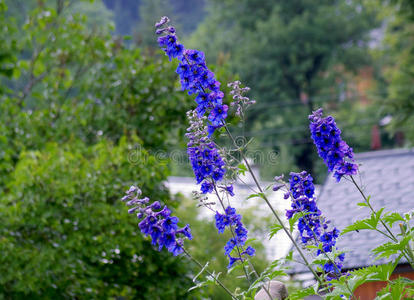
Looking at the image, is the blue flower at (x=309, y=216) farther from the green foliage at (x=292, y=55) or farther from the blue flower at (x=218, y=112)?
the green foliage at (x=292, y=55)

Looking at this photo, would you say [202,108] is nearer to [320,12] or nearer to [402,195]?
[402,195]

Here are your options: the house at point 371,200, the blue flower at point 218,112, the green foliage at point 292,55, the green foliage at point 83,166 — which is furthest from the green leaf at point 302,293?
the green foliage at point 292,55

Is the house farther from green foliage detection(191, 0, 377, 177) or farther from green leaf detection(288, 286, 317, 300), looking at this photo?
green foliage detection(191, 0, 377, 177)

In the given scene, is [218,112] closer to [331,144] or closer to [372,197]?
[331,144]

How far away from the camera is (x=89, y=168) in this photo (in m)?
6.01

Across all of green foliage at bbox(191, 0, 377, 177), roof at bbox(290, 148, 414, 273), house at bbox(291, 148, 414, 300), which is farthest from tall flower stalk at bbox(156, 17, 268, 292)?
green foliage at bbox(191, 0, 377, 177)

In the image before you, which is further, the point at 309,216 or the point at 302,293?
the point at 309,216

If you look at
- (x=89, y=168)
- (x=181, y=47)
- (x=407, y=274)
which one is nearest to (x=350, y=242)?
(x=407, y=274)

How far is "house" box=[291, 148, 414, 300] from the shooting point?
5059mm

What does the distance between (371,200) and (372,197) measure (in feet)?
0.97

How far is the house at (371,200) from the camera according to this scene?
16.6 feet

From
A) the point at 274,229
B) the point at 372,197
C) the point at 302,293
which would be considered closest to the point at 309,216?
the point at 274,229

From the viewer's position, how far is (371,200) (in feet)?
20.2

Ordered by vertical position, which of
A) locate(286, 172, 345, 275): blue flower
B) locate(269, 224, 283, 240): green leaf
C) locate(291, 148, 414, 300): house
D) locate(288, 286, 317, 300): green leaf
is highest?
locate(291, 148, 414, 300): house
